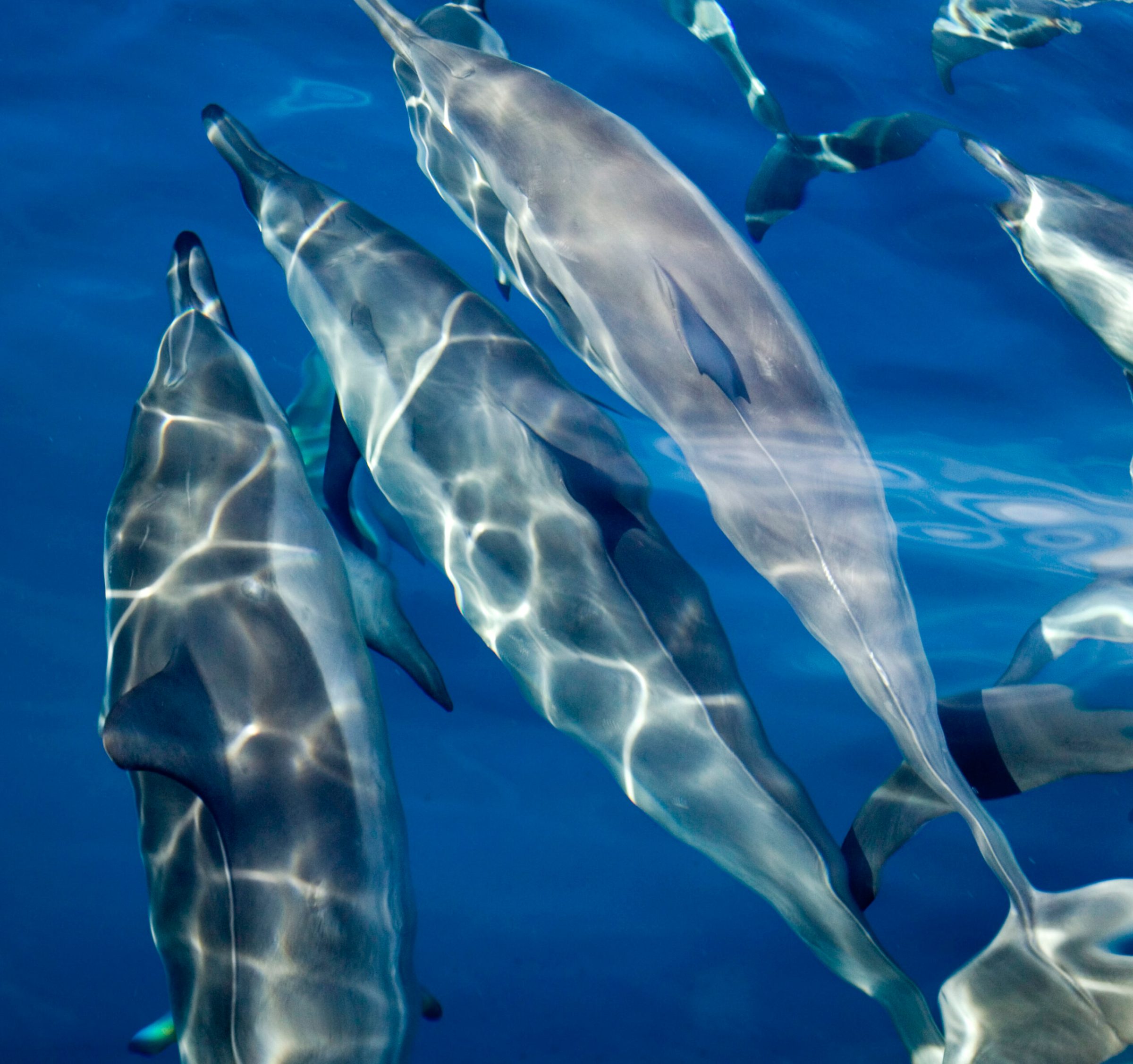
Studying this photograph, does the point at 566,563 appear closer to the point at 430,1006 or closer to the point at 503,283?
the point at 430,1006

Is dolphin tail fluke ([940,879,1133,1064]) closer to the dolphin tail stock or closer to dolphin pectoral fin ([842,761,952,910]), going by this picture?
dolphin pectoral fin ([842,761,952,910])

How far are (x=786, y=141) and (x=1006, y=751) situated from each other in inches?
164

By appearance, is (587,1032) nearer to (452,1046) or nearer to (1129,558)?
(452,1046)

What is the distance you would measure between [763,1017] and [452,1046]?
1.74 m

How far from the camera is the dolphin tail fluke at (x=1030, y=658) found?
4410 millimetres

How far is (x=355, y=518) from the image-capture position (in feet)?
15.1

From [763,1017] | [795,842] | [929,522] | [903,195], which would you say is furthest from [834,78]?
[763,1017]

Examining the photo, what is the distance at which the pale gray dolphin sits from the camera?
10.1 feet

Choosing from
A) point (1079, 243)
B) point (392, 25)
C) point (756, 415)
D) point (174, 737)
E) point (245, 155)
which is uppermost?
point (392, 25)

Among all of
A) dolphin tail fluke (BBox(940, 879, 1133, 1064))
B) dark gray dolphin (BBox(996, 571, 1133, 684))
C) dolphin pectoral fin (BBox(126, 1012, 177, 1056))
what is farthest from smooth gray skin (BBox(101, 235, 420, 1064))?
dark gray dolphin (BBox(996, 571, 1133, 684))

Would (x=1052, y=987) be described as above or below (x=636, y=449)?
below

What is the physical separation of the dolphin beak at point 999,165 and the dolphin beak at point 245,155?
3993mm

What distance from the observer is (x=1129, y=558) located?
4.98 meters

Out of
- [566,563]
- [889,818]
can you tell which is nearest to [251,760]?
[566,563]
